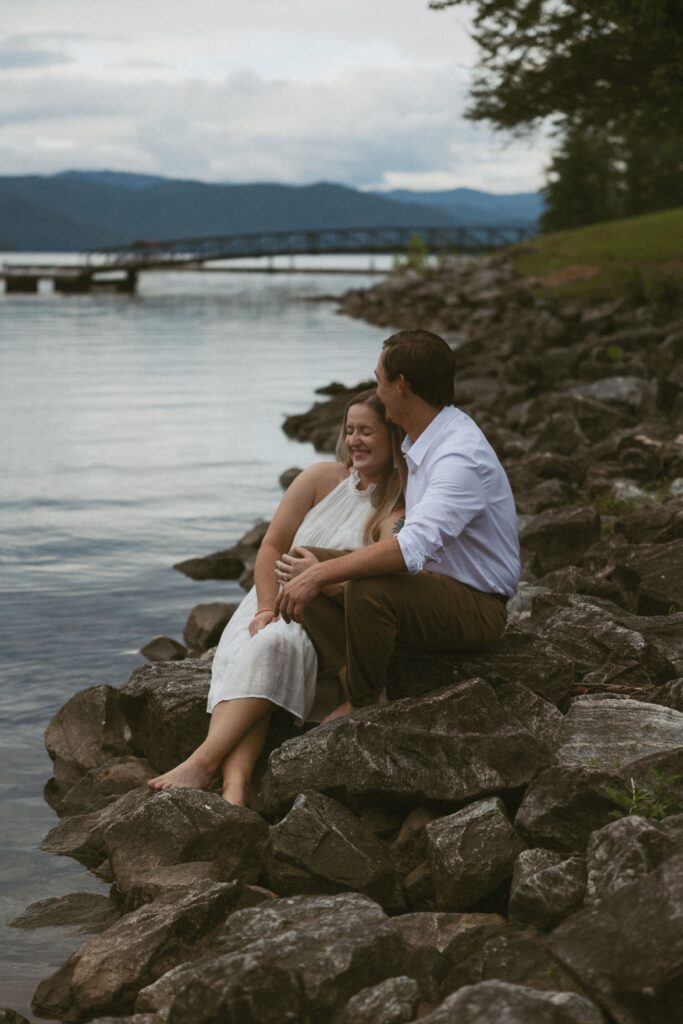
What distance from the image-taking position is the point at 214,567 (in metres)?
12.8

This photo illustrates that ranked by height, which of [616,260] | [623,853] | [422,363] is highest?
[616,260]

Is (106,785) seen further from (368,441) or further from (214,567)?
(214,567)

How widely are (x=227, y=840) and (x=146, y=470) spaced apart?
13.4 meters

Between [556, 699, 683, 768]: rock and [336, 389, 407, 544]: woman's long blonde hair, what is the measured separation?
132 centimetres

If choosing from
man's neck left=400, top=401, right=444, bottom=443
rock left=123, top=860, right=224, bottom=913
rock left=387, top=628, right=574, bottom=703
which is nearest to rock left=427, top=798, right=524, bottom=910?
rock left=123, top=860, right=224, bottom=913

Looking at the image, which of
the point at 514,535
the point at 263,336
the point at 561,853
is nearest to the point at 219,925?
the point at 561,853

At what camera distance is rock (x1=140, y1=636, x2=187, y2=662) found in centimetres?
984

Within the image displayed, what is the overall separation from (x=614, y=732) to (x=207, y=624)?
4.51m

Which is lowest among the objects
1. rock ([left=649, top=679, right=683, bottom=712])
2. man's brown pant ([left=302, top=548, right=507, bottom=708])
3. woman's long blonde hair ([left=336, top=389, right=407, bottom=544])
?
rock ([left=649, top=679, right=683, bottom=712])

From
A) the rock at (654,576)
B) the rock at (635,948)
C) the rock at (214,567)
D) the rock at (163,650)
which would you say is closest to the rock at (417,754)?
the rock at (635,948)

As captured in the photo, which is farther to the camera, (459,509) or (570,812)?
(459,509)

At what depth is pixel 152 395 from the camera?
2850 cm

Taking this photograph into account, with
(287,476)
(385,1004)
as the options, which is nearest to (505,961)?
(385,1004)

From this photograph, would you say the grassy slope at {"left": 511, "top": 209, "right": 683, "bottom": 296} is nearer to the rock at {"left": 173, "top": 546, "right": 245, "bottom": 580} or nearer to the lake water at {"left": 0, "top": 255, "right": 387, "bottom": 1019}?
the lake water at {"left": 0, "top": 255, "right": 387, "bottom": 1019}
